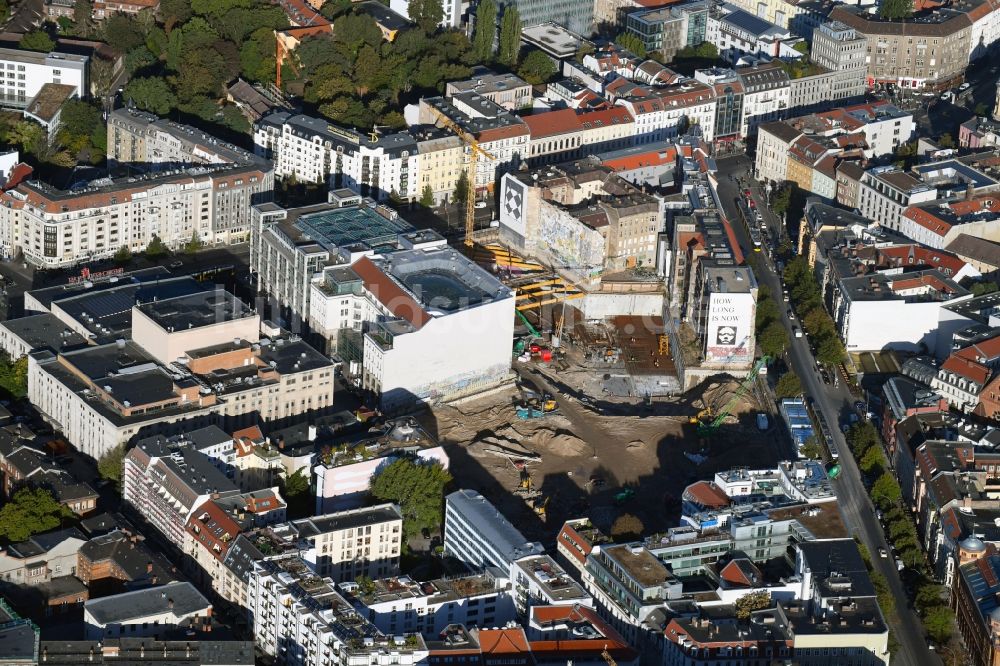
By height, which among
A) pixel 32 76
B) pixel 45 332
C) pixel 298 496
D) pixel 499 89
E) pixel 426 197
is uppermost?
pixel 499 89

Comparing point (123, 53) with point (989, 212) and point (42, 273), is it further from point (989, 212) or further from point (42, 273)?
point (989, 212)

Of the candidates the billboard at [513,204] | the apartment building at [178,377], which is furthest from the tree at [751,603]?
the billboard at [513,204]

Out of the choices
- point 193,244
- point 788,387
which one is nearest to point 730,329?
point 788,387

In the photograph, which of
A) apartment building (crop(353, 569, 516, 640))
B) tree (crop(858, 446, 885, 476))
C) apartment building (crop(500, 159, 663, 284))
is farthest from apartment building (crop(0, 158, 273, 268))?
tree (crop(858, 446, 885, 476))

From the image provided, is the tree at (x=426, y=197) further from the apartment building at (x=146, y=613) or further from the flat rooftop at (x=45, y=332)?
the apartment building at (x=146, y=613)

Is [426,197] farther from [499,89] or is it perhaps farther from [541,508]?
[541,508]

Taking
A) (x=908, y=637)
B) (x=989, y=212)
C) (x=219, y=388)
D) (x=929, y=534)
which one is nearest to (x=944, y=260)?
(x=989, y=212)

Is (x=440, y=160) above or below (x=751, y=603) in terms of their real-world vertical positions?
above
